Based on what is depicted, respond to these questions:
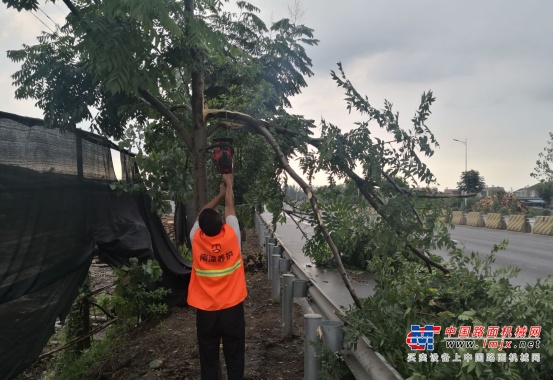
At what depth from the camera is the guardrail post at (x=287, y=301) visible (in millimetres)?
5202

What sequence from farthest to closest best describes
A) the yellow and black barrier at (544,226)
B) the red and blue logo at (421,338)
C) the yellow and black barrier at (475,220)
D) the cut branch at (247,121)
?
the yellow and black barrier at (475,220) → the yellow and black barrier at (544,226) → the cut branch at (247,121) → the red and blue logo at (421,338)

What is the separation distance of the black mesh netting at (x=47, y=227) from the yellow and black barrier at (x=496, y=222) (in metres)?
28.5

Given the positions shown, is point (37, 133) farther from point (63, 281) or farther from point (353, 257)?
point (353, 257)

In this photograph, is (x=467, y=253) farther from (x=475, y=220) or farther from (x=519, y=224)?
(x=475, y=220)

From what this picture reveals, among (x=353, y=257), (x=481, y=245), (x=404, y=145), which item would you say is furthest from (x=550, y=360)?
(x=481, y=245)

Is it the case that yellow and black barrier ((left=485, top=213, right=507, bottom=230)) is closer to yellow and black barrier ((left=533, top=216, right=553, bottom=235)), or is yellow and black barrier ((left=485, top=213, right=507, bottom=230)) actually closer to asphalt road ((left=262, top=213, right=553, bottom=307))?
yellow and black barrier ((left=533, top=216, right=553, bottom=235))

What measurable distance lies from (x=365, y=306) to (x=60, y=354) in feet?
16.5

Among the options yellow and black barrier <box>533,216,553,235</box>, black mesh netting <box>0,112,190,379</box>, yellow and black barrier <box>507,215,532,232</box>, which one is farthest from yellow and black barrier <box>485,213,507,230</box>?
black mesh netting <box>0,112,190,379</box>

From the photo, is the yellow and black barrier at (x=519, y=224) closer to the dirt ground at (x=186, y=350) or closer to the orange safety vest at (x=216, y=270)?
the dirt ground at (x=186, y=350)

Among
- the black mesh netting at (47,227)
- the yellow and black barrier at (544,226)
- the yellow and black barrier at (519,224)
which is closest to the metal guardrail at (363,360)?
Result: the black mesh netting at (47,227)

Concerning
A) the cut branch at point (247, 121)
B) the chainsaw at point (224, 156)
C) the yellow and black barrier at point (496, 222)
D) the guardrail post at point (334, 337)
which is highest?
the cut branch at point (247, 121)

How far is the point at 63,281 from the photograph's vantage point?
4141 millimetres

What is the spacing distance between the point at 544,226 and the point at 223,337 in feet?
82.1

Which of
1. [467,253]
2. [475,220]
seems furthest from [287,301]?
[475,220]
